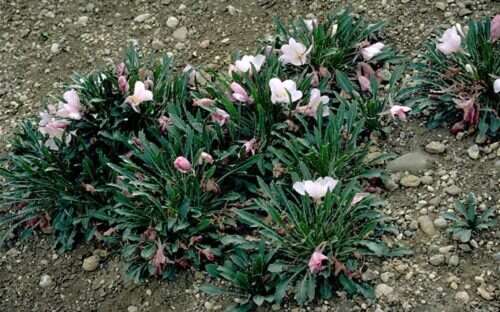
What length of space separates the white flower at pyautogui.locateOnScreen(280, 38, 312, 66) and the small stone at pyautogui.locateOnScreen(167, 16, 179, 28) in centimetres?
108

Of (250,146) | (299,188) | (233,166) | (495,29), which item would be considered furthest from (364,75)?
(299,188)

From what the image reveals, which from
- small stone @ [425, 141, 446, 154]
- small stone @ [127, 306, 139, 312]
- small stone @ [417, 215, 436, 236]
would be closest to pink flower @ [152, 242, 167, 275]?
small stone @ [127, 306, 139, 312]

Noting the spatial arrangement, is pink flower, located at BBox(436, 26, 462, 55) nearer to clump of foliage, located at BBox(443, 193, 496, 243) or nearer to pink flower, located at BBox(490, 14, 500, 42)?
pink flower, located at BBox(490, 14, 500, 42)

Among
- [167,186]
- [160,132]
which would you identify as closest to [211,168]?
[167,186]

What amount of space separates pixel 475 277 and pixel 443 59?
3.88 ft

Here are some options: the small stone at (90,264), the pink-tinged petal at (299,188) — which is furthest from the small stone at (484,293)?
the small stone at (90,264)

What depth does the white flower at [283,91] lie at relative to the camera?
11.6ft

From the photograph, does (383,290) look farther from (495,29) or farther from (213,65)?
(213,65)

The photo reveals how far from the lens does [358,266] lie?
3158 mm

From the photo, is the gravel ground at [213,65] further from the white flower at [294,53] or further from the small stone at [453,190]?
the white flower at [294,53]

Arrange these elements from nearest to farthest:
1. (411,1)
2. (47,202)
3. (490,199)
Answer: (490,199) → (47,202) → (411,1)

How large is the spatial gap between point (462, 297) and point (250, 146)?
3.73ft

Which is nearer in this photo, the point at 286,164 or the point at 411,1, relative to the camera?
the point at 286,164

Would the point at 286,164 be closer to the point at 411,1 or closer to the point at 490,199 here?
the point at 490,199
